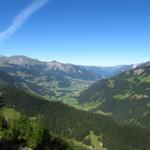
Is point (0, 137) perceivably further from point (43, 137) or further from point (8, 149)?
point (43, 137)

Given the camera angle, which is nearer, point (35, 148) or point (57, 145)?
point (35, 148)

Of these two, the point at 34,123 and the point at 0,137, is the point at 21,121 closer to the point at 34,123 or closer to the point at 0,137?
the point at 34,123

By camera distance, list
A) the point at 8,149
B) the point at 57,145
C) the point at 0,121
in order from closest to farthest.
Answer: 1. the point at 8,149
2. the point at 0,121
3. the point at 57,145

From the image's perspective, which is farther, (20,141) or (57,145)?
(57,145)

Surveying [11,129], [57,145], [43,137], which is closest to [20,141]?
[11,129]

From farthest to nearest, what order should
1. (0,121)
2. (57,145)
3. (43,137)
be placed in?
(57,145)
(43,137)
(0,121)

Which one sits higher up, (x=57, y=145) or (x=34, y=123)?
(x=34, y=123)

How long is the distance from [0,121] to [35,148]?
17670mm

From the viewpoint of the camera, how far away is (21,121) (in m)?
155

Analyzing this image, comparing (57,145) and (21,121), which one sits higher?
(21,121)

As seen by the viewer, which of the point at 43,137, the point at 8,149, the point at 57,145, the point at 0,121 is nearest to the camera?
the point at 8,149

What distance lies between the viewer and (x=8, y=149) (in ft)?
417

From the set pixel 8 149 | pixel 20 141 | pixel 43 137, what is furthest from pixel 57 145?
pixel 8 149

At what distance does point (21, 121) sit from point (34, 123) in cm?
618
